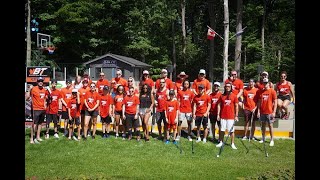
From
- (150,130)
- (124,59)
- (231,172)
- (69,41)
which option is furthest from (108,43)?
(231,172)

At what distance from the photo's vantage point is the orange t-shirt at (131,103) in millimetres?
12227

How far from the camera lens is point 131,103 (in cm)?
1223

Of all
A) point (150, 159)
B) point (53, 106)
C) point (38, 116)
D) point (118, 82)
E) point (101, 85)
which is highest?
point (118, 82)

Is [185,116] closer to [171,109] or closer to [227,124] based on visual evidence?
[171,109]

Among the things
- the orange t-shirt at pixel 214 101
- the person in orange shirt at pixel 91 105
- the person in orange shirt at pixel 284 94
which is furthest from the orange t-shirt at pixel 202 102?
the person in orange shirt at pixel 91 105

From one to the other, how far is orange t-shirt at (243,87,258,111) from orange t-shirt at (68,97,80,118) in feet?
17.5

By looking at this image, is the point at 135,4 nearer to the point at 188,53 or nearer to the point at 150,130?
the point at 188,53

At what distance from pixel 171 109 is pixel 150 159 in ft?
7.55

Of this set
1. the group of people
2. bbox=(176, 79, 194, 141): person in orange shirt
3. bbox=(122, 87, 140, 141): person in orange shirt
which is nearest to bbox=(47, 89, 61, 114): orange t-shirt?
the group of people

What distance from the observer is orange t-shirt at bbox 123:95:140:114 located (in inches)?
481

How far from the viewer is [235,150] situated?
11.1 m

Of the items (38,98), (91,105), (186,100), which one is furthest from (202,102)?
(38,98)

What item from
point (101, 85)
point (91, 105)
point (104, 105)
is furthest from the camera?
point (101, 85)

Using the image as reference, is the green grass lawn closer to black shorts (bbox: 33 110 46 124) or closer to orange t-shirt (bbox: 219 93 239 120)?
black shorts (bbox: 33 110 46 124)
